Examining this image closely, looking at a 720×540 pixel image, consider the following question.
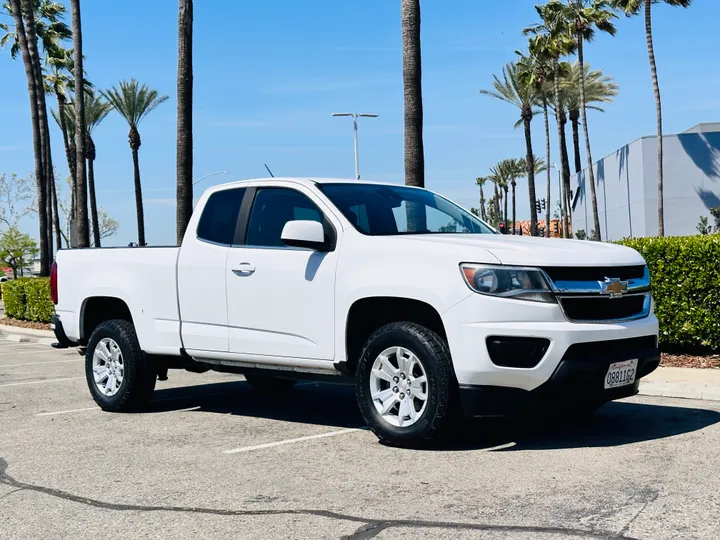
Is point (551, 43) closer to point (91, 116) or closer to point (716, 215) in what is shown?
point (716, 215)

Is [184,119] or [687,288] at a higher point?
[184,119]

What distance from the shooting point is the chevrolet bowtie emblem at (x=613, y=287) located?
633cm

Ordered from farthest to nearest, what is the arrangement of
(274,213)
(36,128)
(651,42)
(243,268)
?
(651,42)
(36,128)
(274,213)
(243,268)

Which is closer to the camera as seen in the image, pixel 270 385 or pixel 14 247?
pixel 270 385

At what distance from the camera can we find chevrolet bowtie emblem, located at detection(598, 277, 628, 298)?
249 inches

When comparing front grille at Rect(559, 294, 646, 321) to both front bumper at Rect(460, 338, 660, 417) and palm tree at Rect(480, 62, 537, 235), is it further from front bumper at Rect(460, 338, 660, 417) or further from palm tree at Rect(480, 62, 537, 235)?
palm tree at Rect(480, 62, 537, 235)

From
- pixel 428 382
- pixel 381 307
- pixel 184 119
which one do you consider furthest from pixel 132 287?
pixel 184 119

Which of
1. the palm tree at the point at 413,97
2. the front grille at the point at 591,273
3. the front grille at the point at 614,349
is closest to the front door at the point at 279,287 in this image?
the front grille at the point at 591,273

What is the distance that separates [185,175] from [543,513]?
14.7 m

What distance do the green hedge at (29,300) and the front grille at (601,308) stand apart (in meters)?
19.9

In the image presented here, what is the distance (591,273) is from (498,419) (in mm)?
2005

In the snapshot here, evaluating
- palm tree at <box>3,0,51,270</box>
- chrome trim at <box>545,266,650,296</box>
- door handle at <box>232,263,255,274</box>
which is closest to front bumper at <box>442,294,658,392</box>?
chrome trim at <box>545,266,650,296</box>

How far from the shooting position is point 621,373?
6.42 m

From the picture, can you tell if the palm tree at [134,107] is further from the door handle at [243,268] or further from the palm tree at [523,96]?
the door handle at [243,268]
